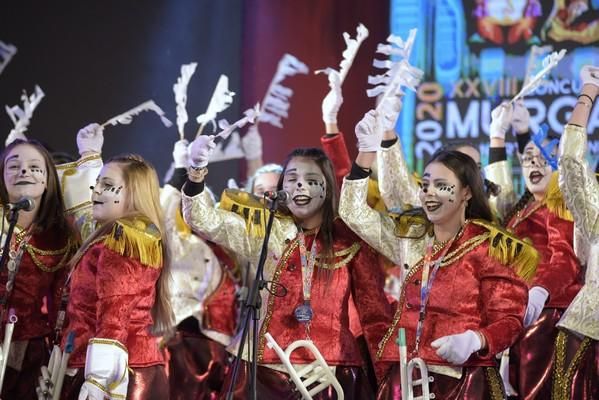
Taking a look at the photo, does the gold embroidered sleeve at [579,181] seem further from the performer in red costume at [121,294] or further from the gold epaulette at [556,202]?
the performer in red costume at [121,294]

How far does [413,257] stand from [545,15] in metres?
3.47

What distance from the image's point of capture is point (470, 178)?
4125 millimetres

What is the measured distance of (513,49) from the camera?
23.2 ft

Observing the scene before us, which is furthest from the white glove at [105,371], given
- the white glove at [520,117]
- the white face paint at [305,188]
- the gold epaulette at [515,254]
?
the white glove at [520,117]

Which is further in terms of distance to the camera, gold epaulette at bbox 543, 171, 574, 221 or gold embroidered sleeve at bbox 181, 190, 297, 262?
gold epaulette at bbox 543, 171, 574, 221

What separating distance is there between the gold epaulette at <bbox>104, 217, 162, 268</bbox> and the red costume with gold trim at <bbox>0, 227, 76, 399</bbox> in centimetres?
58

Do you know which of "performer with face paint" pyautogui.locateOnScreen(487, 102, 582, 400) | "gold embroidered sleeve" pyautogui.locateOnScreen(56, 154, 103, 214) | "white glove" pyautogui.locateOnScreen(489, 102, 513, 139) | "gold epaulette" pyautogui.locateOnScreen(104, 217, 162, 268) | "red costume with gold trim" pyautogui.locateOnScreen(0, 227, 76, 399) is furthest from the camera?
"white glove" pyautogui.locateOnScreen(489, 102, 513, 139)

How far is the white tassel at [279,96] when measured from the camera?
7.71m

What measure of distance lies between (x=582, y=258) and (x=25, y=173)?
2.44 meters

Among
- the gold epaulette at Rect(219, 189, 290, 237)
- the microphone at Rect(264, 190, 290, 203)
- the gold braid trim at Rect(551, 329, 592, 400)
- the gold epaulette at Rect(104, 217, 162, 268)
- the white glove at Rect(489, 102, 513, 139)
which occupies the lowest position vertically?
the gold braid trim at Rect(551, 329, 592, 400)

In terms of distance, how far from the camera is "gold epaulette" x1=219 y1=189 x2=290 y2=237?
435 cm

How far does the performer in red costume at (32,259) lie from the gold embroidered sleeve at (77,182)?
13cm

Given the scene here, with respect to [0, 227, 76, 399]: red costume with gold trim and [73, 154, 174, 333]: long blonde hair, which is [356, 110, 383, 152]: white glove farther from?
[0, 227, 76, 399]: red costume with gold trim

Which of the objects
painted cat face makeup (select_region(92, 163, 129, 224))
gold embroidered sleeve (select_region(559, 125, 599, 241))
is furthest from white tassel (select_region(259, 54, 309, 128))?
gold embroidered sleeve (select_region(559, 125, 599, 241))
